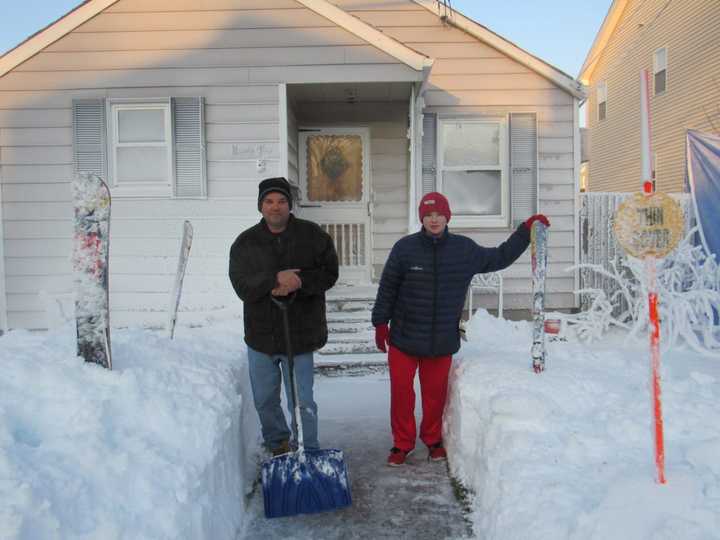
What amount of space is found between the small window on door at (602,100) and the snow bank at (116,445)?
58.8 ft

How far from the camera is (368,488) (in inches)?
145

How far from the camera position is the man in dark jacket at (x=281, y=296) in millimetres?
3523

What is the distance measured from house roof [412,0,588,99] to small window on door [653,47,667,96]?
29.7ft

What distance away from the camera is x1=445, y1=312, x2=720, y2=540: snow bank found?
2.11m

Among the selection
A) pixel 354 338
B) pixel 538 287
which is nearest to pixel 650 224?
pixel 538 287

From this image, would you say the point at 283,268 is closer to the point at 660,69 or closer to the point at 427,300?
the point at 427,300

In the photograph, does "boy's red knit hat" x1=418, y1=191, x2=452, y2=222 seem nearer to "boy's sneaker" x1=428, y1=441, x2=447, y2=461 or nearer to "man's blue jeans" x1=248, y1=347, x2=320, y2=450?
Result: "man's blue jeans" x1=248, y1=347, x2=320, y2=450

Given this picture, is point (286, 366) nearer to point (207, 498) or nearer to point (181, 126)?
point (207, 498)

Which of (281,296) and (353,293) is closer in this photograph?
(281,296)

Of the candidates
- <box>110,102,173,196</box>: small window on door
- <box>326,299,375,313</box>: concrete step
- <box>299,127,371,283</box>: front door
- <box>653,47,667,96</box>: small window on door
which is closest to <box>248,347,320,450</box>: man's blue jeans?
<box>326,299,375,313</box>: concrete step

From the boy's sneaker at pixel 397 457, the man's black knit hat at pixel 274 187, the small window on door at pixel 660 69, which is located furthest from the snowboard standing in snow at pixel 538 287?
the small window on door at pixel 660 69

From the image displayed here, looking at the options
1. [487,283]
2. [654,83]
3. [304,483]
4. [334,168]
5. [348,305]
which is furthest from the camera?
[654,83]

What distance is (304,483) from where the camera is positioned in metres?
3.14

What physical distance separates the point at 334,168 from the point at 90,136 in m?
3.21
